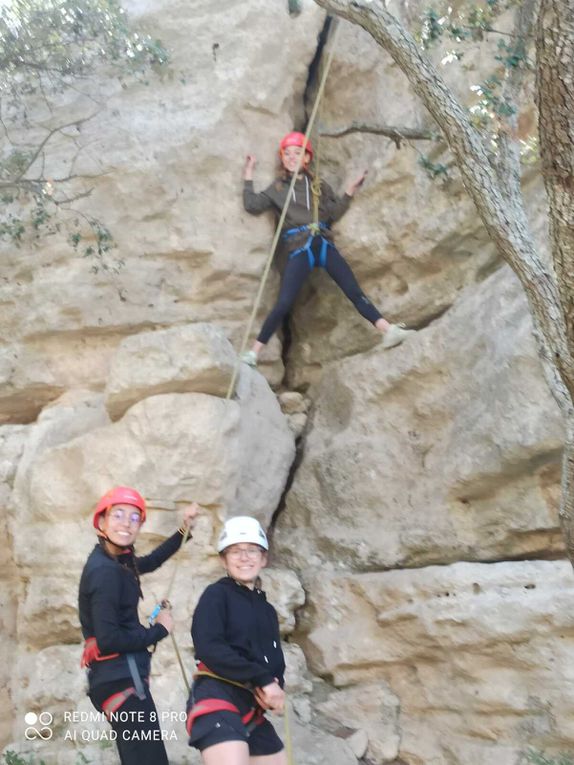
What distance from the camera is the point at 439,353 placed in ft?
20.6

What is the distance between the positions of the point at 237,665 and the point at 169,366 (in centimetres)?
275

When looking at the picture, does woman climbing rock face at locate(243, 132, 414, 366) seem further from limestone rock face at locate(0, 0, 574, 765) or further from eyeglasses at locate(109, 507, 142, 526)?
eyeglasses at locate(109, 507, 142, 526)

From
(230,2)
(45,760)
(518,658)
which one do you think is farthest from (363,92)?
(45,760)

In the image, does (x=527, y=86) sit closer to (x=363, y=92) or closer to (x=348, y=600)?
(x=363, y=92)

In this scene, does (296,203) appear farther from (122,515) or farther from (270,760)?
(270,760)

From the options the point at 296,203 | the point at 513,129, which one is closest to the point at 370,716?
the point at 513,129

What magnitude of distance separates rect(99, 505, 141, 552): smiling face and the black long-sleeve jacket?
368 cm

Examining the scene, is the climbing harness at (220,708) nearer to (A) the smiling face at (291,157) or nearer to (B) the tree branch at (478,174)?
(B) the tree branch at (478,174)

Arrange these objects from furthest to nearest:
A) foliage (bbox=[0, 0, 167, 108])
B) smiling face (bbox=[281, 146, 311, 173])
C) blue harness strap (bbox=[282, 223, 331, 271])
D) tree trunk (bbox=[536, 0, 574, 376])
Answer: smiling face (bbox=[281, 146, 311, 173])
foliage (bbox=[0, 0, 167, 108])
blue harness strap (bbox=[282, 223, 331, 271])
tree trunk (bbox=[536, 0, 574, 376])

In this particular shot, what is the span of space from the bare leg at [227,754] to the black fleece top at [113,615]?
1.74 ft

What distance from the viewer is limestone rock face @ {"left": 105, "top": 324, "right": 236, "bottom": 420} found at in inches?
A: 236

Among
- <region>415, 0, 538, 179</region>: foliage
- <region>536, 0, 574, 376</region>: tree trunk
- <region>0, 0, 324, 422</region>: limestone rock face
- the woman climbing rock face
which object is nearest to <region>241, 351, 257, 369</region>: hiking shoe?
the woman climbing rock face

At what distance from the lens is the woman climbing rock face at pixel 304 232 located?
682cm

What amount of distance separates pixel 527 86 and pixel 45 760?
18.0 feet
